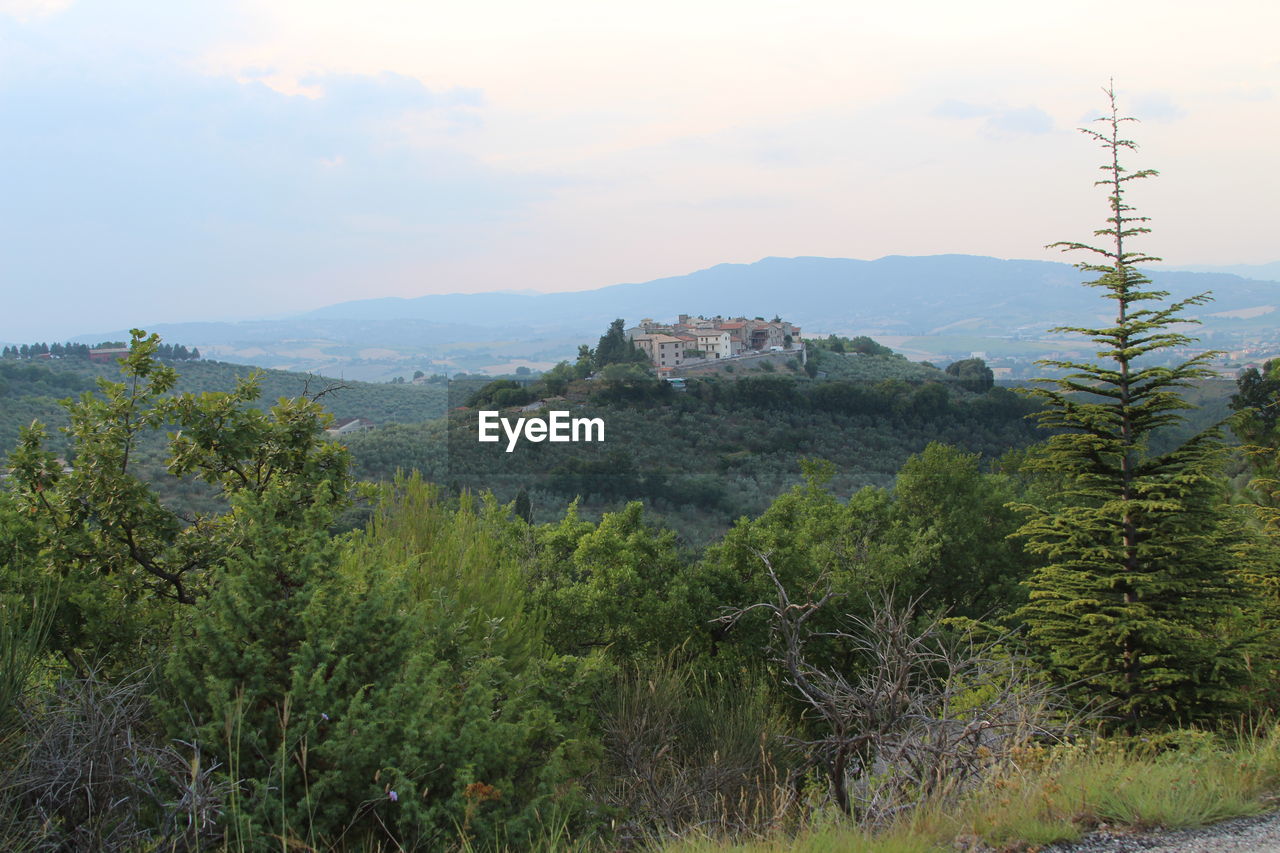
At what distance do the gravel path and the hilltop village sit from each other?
51633 mm

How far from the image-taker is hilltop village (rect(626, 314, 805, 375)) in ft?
195

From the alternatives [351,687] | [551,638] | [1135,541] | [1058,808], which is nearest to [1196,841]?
[1058,808]

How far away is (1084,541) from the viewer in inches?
324

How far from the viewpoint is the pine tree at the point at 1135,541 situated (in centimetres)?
755

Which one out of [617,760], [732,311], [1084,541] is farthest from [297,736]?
[732,311]

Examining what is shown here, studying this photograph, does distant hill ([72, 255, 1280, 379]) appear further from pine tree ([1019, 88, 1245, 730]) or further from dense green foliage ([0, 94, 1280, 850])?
pine tree ([1019, 88, 1245, 730])

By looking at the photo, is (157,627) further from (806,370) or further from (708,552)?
(806,370)

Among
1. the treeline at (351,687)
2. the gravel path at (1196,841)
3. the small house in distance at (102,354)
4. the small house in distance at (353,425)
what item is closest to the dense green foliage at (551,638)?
the treeline at (351,687)

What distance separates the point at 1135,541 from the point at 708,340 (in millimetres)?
55932

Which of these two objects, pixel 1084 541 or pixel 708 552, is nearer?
pixel 1084 541

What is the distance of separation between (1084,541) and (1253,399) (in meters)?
17.3

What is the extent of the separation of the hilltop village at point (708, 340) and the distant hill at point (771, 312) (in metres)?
14.5

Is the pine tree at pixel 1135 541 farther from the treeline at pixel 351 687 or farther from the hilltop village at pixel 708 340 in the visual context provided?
the hilltop village at pixel 708 340

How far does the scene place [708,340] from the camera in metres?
63.6
